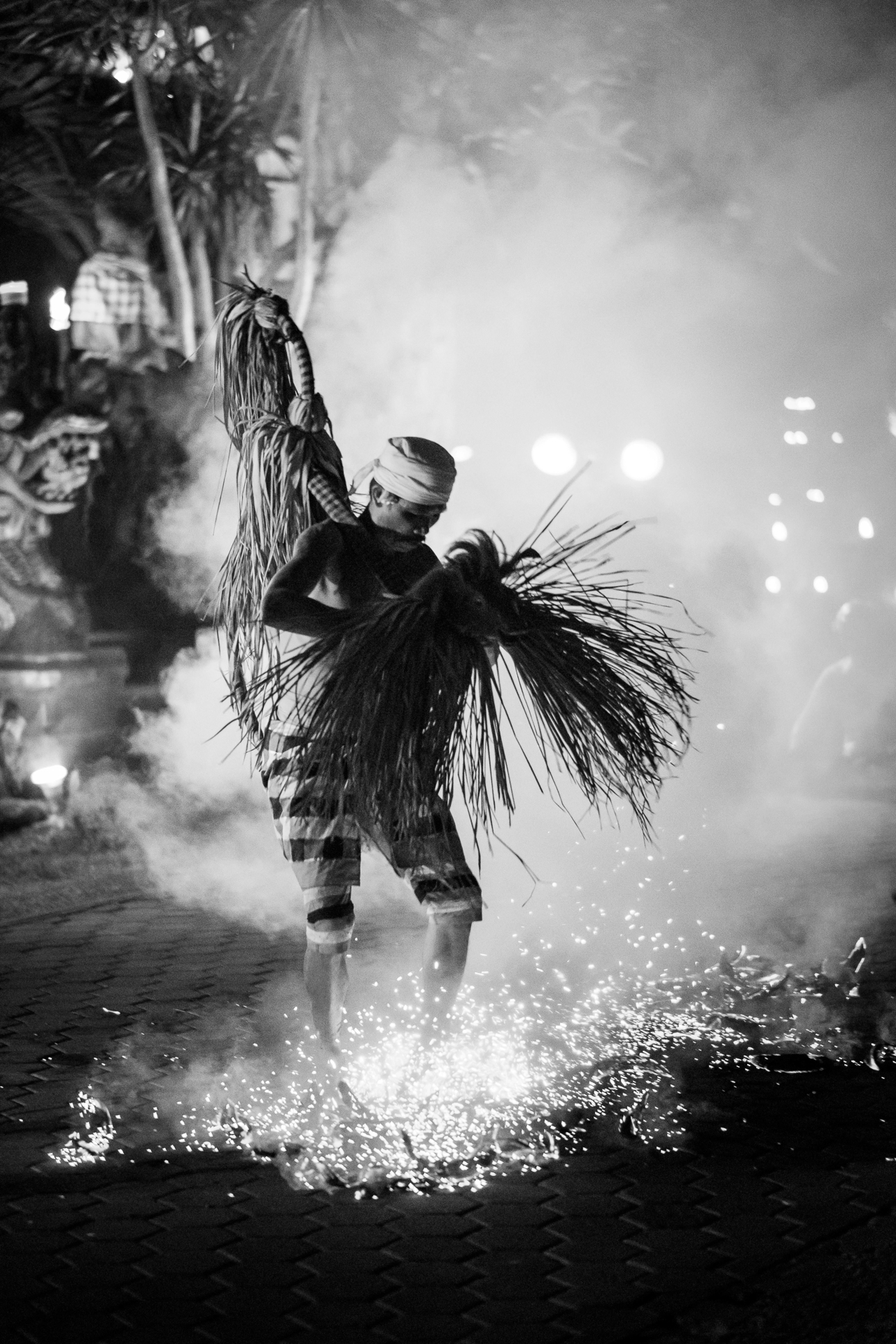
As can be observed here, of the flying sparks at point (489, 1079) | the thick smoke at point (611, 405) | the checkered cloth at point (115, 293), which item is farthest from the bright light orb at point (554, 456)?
the flying sparks at point (489, 1079)

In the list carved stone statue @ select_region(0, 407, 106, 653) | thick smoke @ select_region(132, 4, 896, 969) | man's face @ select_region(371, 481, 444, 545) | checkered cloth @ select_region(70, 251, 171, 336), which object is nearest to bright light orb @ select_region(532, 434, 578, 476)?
thick smoke @ select_region(132, 4, 896, 969)

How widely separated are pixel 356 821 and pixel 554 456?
718 cm

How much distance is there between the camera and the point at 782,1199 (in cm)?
279

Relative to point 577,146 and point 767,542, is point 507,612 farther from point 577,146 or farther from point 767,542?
point 767,542

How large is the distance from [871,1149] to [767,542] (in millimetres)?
25179

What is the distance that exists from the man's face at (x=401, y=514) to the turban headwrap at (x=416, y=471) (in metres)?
0.02

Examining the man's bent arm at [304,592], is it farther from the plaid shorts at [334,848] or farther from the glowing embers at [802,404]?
the glowing embers at [802,404]

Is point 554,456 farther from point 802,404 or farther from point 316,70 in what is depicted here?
point 802,404

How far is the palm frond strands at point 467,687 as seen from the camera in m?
3.10

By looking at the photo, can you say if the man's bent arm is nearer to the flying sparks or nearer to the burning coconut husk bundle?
the burning coconut husk bundle

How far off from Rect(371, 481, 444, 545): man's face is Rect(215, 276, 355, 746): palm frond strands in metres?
0.09

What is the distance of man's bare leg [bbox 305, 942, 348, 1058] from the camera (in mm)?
3451

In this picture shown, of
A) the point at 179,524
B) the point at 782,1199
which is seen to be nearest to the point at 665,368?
the point at 179,524

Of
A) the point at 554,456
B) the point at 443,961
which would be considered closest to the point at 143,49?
the point at 554,456
